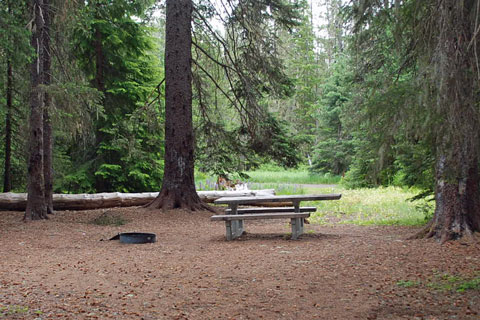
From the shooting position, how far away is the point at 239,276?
547 centimetres

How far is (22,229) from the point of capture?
9102mm

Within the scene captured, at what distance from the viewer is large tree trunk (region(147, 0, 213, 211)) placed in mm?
11547

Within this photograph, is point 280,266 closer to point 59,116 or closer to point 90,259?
point 90,259

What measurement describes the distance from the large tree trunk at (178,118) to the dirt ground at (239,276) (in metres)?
2.98

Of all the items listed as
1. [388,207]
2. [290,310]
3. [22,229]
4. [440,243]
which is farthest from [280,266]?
[388,207]

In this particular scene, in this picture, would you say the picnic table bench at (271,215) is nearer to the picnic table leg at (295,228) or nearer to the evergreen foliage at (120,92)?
the picnic table leg at (295,228)

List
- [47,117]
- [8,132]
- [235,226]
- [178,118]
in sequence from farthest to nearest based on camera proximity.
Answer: [8,132], [178,118], [47,117], [235,226]

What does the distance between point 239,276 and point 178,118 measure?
6.78m

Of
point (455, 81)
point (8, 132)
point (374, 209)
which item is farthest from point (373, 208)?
point (8, 132)

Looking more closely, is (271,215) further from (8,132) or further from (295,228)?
(8,132)

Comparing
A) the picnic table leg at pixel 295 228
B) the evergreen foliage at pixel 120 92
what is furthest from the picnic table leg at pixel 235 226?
the evergreen foliage at pixel 120 92

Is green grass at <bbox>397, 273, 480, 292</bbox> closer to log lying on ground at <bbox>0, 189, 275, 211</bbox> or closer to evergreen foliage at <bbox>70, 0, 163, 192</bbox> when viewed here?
log lying on ground at <bbox>0, 189, 275, 211</bbox>

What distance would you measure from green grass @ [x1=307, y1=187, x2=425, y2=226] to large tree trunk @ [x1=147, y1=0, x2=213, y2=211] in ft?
10.3

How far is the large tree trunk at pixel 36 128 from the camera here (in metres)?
9.65
